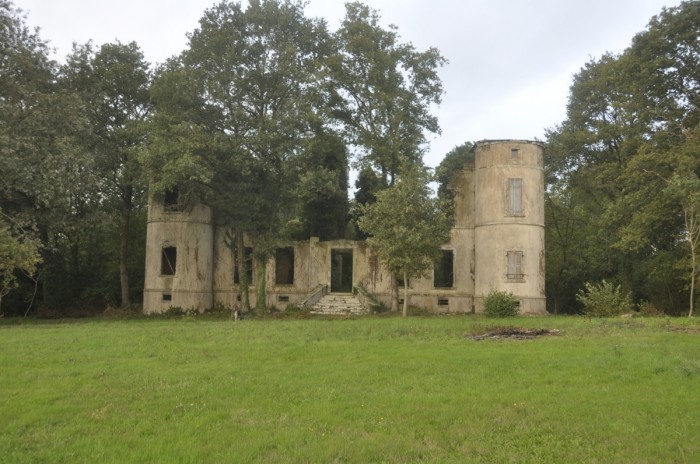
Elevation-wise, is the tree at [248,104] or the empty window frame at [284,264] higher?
the tree at [248,104]

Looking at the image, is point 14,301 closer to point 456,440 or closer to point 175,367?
point 175,367

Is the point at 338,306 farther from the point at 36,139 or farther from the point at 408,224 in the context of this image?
the point at 36,139

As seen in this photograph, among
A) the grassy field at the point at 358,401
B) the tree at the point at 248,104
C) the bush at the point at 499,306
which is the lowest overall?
the grassy field at the point at 358,401

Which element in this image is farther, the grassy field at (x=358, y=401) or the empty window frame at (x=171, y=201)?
the empty window frame at (x=171, y=201)

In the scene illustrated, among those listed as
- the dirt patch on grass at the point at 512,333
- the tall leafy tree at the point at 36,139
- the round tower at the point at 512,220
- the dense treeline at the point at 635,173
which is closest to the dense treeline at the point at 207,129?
the tall leafy tree at the point at 36,139

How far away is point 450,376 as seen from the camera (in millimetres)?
10750

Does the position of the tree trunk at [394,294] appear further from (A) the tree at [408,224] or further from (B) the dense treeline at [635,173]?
(B) the dense treeline at [635,173]

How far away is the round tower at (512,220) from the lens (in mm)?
29469

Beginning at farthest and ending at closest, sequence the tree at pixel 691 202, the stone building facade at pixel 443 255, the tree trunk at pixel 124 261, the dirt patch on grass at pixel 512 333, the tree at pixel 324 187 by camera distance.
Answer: the tree trunk at pixel 124 261, the stone building facade at pixel 443 255, the tree at pixel 324 187, the tree at pixel 691 202, the dirt patch on grass at pixel 512 333

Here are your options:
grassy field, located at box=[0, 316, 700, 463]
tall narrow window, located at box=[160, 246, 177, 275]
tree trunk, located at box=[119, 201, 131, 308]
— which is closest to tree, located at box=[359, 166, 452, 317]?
grassy field, located at box=[0, 316, 700, 463]

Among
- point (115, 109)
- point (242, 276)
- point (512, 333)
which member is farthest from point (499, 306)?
point (115, 109)

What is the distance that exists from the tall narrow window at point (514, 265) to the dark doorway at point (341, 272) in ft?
39.3

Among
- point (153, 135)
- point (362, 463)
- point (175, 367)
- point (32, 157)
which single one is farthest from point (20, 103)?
point (362, 463)

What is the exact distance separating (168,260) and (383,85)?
1524 cm
